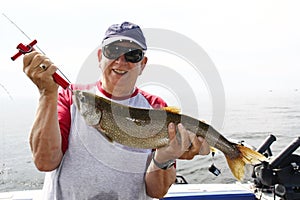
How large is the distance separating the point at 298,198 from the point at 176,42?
8.04ft

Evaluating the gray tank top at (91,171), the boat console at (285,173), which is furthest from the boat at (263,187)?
the gray tank top at (91,171)

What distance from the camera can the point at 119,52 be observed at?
10.1ft

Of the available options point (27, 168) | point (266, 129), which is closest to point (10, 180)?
point (27, 168)

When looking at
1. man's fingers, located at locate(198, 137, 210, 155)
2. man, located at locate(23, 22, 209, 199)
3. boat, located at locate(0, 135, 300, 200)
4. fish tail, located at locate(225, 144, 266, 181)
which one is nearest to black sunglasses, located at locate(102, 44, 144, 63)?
man, located at locate(23, 22, 209, 199)

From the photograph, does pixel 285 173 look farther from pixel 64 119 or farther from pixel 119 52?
pixel 64 119

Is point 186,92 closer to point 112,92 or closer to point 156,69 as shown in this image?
point 156,69

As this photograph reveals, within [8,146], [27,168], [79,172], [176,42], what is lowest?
[8,146]

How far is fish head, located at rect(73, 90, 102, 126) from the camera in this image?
105 inches

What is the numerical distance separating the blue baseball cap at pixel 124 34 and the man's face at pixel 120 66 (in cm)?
4

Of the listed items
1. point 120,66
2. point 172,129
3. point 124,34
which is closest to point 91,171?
point 172,129

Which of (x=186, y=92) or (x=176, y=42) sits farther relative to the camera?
(x=176, y=42)

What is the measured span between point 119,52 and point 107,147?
2.85 ft

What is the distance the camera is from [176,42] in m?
4.16

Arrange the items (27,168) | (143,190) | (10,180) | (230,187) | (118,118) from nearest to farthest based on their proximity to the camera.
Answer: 1. (118,118)
2. (143,190)
3. (230,187)
4. (10,180)
5. (27,168)
